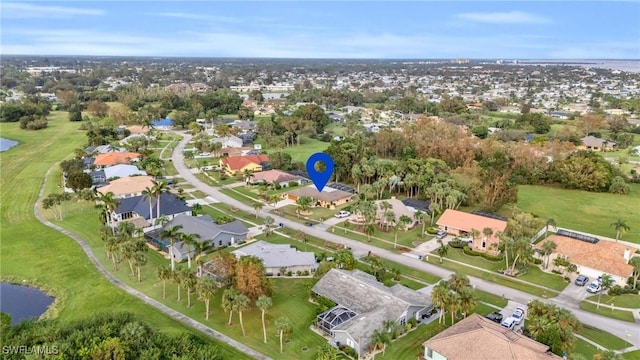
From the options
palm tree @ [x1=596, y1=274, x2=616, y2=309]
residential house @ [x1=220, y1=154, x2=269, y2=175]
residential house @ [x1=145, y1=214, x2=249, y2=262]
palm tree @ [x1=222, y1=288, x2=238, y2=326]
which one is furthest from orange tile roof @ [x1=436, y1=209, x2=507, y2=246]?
residential house @ [x1=220, y1=154, x2=269, y2=175]

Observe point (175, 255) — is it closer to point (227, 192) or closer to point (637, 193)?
point (227, 192)

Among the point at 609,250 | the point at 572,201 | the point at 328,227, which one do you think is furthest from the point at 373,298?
the point at 572,201

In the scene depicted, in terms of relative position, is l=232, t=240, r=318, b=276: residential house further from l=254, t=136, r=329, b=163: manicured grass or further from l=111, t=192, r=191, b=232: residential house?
l=254, t=136, r=329, b=163: manicured grass

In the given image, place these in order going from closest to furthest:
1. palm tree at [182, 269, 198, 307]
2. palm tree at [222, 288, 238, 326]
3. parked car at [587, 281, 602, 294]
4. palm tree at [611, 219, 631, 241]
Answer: palm tree at [222, 288, 238, 326]
palm tree at [182, 269, 198, 307]
parked car at [587, 281, 602, 294]
palm tree at [611, 219, 631, 241]

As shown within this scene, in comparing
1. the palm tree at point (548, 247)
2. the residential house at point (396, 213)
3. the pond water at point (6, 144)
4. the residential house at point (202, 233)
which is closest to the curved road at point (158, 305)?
the residential house at point (202, 233)

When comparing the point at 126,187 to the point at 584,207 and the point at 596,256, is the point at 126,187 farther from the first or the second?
the point at 584,207

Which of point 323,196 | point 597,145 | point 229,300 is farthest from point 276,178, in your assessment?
point 597,145
